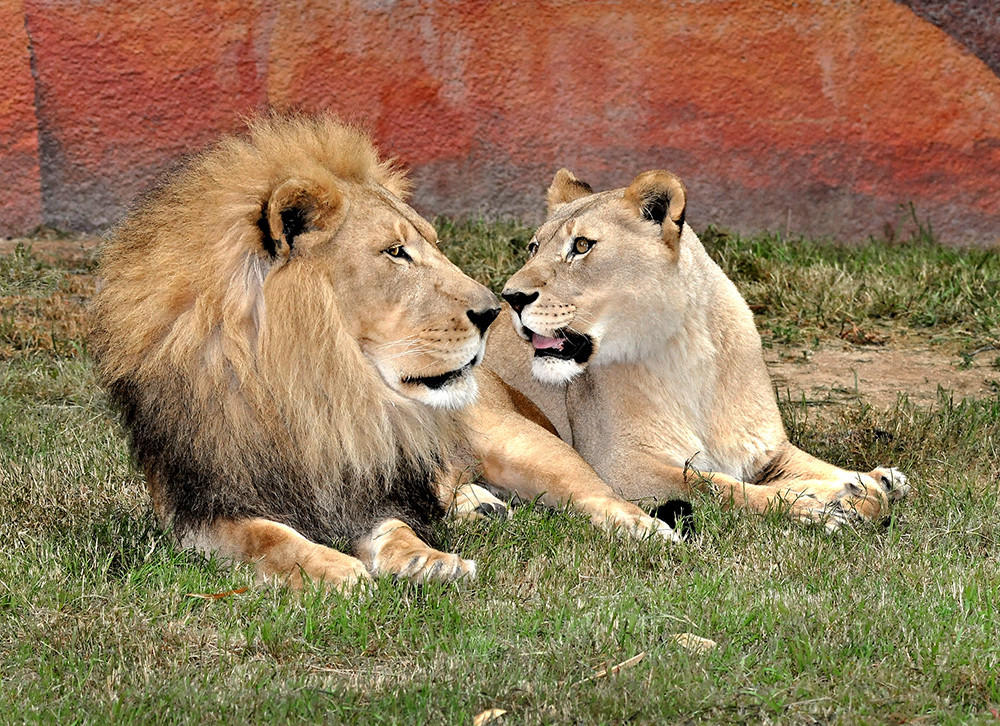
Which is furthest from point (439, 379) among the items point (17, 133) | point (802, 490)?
point (17, 133)

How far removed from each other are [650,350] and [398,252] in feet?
4.10

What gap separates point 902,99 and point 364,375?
15.2ft

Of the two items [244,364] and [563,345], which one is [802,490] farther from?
[244,364]

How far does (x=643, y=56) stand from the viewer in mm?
7609

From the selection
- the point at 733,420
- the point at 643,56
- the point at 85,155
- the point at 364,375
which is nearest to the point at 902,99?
the point at 643,56

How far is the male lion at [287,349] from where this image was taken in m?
3.82

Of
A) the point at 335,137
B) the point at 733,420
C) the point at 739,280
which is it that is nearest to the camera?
the point at 335,137

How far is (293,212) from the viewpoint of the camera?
12.5 feet

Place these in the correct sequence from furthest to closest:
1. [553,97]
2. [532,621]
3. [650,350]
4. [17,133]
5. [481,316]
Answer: [553,97] → [17,133] → [650,350] → [481,316] → [532,621]

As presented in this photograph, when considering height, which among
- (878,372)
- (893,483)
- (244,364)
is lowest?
(878,372)

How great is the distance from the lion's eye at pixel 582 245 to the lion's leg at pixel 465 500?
2.61ft

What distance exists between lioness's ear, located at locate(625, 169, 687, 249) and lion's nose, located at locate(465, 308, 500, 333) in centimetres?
111

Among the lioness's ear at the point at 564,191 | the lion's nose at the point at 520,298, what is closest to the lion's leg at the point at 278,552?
the lion's nose at the point at 520,298

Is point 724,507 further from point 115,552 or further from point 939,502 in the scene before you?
point 115,552
